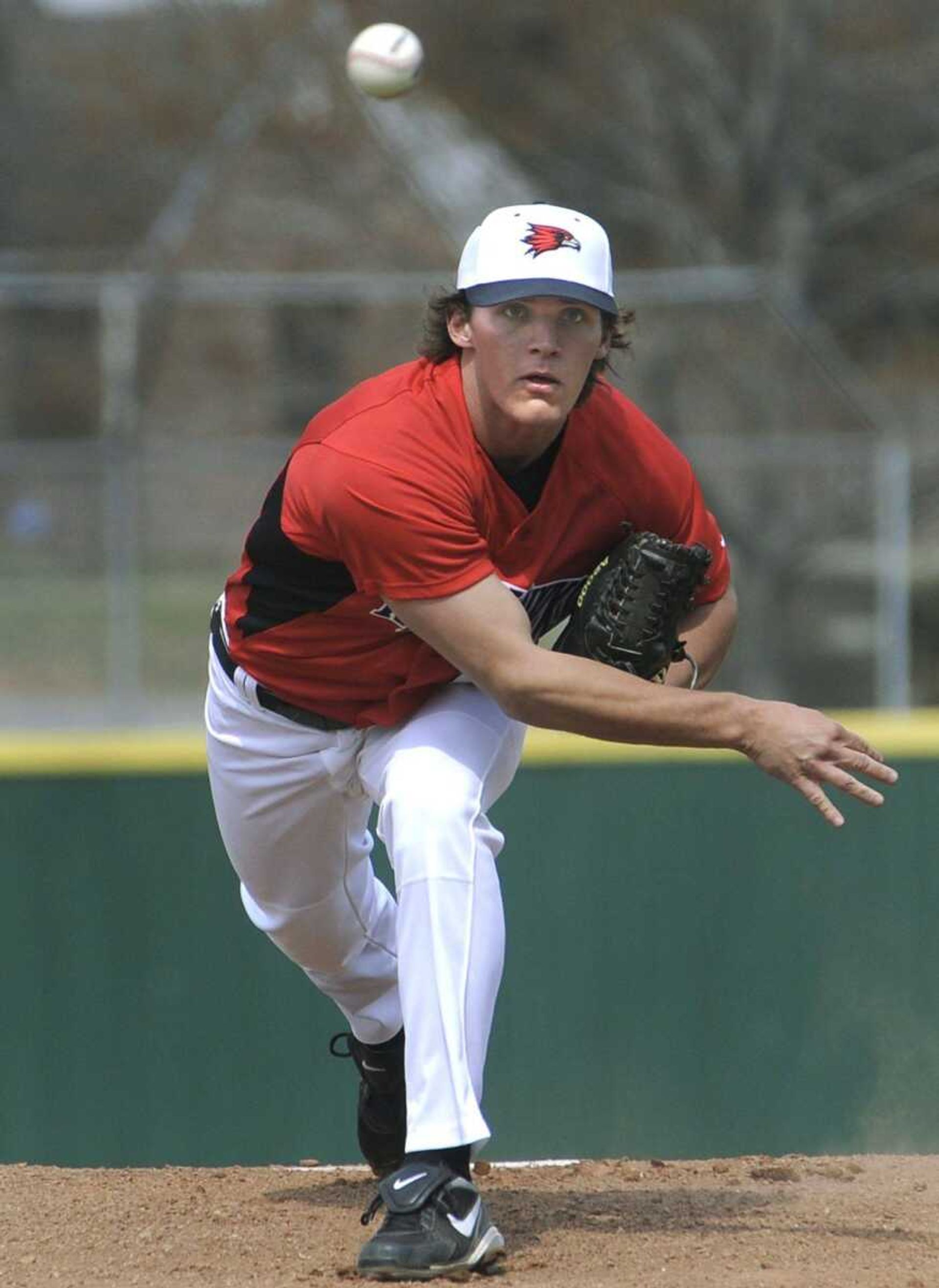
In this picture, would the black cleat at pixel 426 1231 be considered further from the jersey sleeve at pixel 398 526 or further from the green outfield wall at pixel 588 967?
the green outfield wall at pixel 588 967

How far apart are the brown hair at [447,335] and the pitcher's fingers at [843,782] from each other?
894 mm

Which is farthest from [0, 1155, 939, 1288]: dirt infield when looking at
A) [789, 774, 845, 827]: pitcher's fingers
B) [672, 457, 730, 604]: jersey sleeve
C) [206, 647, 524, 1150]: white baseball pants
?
[672, 457, 730, 604]: jersey sleeve

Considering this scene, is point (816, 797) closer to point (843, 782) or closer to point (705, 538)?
point (843, 782)

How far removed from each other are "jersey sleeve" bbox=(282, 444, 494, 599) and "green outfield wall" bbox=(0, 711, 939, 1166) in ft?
6.57

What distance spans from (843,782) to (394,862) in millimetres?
817

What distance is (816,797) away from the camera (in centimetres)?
331

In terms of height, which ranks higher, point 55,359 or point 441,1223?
point 55,359

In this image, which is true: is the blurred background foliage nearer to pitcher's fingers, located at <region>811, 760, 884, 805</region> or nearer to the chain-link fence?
the chain-link fence

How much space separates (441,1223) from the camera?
3434 mm

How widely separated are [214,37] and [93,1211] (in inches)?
487

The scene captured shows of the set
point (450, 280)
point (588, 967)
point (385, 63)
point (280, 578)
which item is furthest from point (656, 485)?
point (450, 280)

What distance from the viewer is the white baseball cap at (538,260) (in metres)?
3.57

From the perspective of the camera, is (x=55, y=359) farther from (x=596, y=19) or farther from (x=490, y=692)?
(x=490, y=692)

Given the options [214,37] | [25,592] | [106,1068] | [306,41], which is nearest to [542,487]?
[106,1068]
